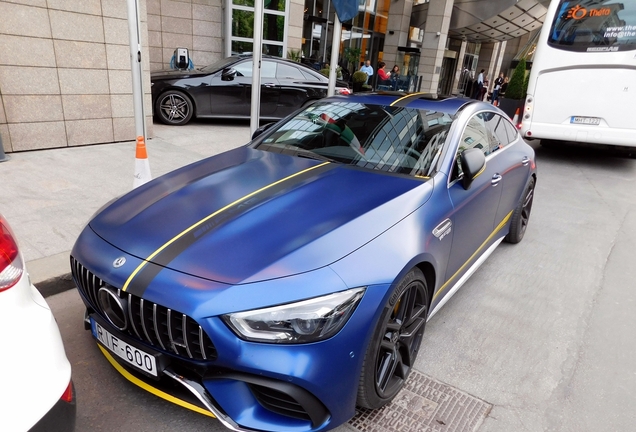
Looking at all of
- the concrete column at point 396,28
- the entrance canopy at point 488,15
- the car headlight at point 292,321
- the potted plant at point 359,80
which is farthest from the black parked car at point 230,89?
the entrance canopy at point 488,15

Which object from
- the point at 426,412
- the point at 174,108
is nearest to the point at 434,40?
the point at 174,108

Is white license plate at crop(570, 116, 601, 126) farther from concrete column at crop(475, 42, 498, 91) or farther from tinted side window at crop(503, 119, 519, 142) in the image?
concrete column at crop(475, 42, 498, 91)

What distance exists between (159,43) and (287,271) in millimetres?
12289

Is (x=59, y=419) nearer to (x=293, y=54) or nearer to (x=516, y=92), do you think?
(x=293, y=54)

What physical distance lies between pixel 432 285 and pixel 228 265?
126 centimetres

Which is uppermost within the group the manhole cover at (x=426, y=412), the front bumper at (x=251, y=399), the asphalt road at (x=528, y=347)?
the front bumper at (x=251, y=399)

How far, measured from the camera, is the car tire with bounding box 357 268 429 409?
2.04 m

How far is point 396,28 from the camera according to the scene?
21.8 m

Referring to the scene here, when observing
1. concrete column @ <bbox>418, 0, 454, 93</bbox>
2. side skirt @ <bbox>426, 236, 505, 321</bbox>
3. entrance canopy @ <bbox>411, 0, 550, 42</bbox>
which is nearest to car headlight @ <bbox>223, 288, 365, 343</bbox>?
side skirt @ <bbox>426, 236, 505, 321</bbox>

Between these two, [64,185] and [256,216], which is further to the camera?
[64,185]

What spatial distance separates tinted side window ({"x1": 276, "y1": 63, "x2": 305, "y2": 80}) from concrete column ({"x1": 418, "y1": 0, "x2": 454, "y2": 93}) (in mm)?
12400

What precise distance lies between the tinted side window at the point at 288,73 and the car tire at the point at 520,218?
6.34 metres

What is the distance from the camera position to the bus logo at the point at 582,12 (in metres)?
8.09

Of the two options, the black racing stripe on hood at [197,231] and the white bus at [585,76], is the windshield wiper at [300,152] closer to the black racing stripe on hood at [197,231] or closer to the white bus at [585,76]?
the black racing stripe on hood at [197,231]
